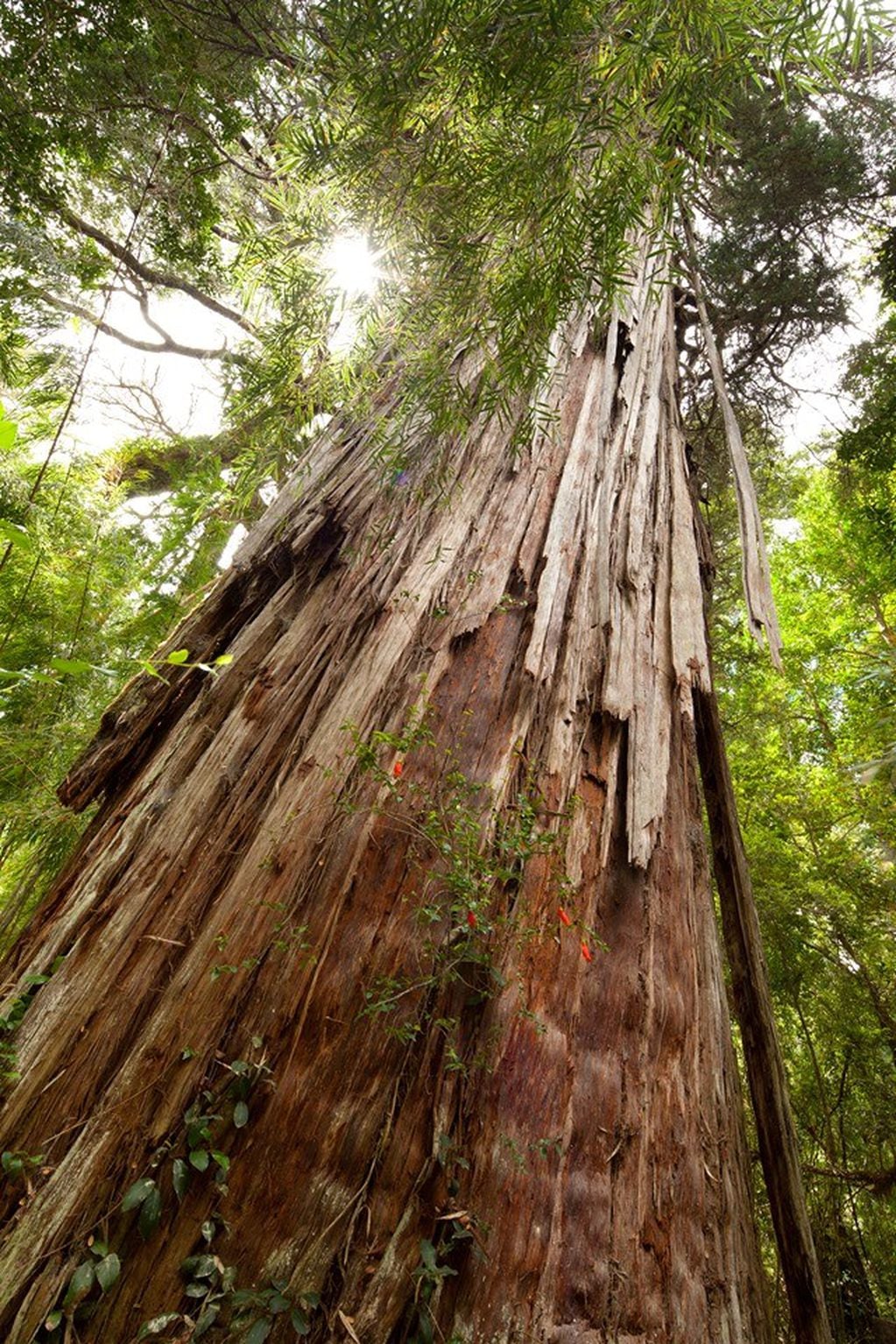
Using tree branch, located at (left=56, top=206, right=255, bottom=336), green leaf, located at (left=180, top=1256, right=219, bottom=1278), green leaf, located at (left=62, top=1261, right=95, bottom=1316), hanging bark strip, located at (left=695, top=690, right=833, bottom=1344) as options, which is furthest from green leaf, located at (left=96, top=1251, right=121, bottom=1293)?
tree branch, located at (left=56, top=206, right=255, bottom=336)

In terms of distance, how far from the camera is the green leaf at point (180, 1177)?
126cm

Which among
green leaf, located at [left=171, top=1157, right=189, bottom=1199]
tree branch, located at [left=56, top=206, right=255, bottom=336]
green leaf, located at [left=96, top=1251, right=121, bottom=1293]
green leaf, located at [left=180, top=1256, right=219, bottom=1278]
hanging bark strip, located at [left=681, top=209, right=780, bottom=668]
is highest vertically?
tree branch, located at [left=56, top=206, right=255, bottom=336]

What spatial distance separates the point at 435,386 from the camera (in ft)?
6.28

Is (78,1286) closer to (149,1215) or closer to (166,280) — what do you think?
(149,1215)

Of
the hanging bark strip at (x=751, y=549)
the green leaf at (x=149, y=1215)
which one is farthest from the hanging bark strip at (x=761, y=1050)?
the green leaf at (x=149, y=1215)

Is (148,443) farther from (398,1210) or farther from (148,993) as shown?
(398,1210)

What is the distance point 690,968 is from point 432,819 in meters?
1.05

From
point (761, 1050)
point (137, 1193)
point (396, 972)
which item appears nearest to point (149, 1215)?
point (137, 1193)

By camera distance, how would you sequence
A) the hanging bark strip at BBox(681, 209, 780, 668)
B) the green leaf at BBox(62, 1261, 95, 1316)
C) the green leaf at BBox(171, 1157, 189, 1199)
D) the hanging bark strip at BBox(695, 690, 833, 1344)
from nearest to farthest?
the green leaf at BBox(62, 1261, 95, 1316), the green leaf at BBox(171, 1157, 189, 1199), the hanging bark strip at BBox(695, 690, 833, 1344), the hanging bark strip at BBox(681, 209, 780, 668)

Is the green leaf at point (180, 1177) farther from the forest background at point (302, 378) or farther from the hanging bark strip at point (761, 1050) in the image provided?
the hanging bark strip at point (761, 1050)

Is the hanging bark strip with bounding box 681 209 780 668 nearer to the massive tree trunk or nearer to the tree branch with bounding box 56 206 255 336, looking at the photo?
the massive tree trunk

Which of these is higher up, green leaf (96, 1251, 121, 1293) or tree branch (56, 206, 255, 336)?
tree branch (56, 206, 255, 336)

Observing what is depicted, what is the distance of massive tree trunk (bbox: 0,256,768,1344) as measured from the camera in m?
1.28

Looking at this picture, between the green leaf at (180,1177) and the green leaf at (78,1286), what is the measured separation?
17 cm
